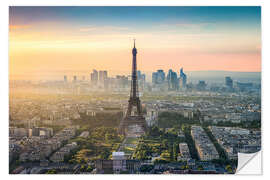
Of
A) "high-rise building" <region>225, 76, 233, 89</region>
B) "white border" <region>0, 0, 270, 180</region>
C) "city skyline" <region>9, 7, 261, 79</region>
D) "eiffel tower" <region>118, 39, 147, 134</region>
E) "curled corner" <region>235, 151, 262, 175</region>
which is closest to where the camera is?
"curled corner" <region>235, 151, 262, 175</region>

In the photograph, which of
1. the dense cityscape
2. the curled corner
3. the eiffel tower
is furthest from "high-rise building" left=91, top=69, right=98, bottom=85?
the curled corner

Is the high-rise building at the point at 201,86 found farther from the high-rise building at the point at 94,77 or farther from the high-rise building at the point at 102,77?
the high-rise building at the point at 94,77

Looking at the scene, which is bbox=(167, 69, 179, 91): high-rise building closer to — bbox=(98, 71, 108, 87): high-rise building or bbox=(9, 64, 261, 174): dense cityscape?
bbox=(9, 64, 261, 174): dense cityscape

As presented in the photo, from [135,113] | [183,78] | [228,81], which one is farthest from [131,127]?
[228,81]

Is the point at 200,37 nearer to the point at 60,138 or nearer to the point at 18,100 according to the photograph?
the point at 60,138

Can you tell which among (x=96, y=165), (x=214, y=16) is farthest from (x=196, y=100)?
(x=96, y=165)
